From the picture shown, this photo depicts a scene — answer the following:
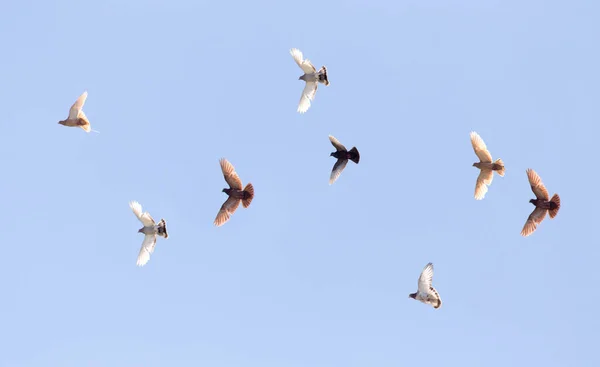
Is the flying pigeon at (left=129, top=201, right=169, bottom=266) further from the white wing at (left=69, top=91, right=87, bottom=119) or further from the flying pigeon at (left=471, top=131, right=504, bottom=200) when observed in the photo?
the flying pigeon at (left=471, top=131, right=504, bottom=200)

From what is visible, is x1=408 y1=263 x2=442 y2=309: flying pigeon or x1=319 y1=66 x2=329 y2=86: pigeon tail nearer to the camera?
x1=408 y1=263 x2=442 y2=309: flying pigeon

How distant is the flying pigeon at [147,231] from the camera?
5319 centimetres

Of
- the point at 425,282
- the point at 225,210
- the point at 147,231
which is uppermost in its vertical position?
the point at 225,210

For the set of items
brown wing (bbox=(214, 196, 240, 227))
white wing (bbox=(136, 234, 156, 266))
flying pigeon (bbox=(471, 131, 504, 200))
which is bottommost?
white wing (bbox=(136, 234, 156, 266))

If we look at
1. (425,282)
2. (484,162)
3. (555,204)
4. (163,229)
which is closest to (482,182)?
(484,162)

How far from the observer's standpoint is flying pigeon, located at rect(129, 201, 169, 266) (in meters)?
53.2

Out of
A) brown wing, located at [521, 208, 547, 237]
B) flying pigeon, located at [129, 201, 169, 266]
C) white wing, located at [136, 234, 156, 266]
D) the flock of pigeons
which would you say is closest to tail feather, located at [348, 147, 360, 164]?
the flock of pigeons

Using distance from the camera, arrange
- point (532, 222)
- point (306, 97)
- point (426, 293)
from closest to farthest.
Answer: point (426, 293)
point (532, 222)
point (306, 97)

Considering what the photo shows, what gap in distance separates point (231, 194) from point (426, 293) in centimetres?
963

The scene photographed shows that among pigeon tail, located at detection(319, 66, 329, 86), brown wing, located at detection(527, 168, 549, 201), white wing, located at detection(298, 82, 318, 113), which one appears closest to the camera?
brown wing, located at detection(527, 168, 549, 201)

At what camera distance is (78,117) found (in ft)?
175

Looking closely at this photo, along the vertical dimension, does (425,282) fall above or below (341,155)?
below

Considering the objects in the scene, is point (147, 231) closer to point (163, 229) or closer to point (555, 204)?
point (163, 229)

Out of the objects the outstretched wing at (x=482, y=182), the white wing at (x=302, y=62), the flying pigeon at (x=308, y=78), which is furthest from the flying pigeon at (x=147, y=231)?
the outstretched wing at (x=482, y=182)
